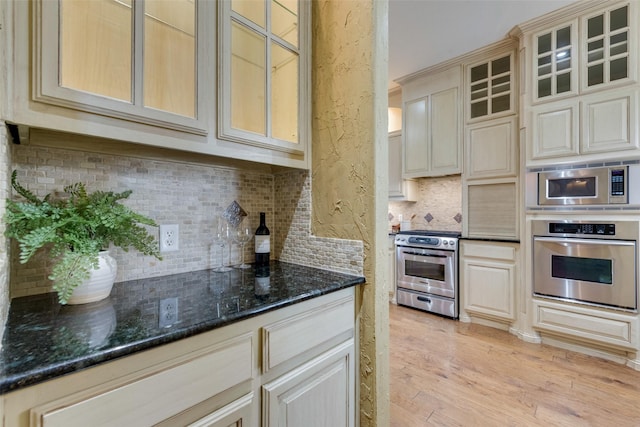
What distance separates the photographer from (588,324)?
2.24 metres

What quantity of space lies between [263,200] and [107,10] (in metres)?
0.97

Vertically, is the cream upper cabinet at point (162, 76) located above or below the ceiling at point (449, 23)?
below

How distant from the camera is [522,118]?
8.46ft

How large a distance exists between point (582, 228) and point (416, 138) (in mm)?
1834

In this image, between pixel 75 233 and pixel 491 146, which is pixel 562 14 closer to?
pixel 491 146

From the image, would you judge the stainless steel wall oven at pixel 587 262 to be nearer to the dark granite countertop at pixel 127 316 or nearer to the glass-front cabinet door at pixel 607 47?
the glass-front cabinet door at pixel 607 47

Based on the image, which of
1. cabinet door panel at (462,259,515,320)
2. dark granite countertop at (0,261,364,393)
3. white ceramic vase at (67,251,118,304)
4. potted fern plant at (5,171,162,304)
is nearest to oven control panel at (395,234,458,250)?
cabinet door panel at (462,259,515,320)

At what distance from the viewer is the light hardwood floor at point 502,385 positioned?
5.24 feet

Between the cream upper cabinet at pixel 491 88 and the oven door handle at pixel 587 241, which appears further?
the cream upper cabinet at pixel 491 88

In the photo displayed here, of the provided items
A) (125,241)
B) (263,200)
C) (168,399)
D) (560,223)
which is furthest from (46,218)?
(560,223)

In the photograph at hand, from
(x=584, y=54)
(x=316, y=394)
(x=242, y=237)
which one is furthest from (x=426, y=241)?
(x=316, y=394)

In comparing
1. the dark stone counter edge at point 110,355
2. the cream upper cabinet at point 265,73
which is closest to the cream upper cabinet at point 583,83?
the cream upper cabinet at point 265,73

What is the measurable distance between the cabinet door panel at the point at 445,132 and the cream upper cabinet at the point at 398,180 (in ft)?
1.57

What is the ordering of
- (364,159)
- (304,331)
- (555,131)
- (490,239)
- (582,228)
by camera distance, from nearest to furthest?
(304,331), (364,159), (582,228), (555,131), (490,239)
